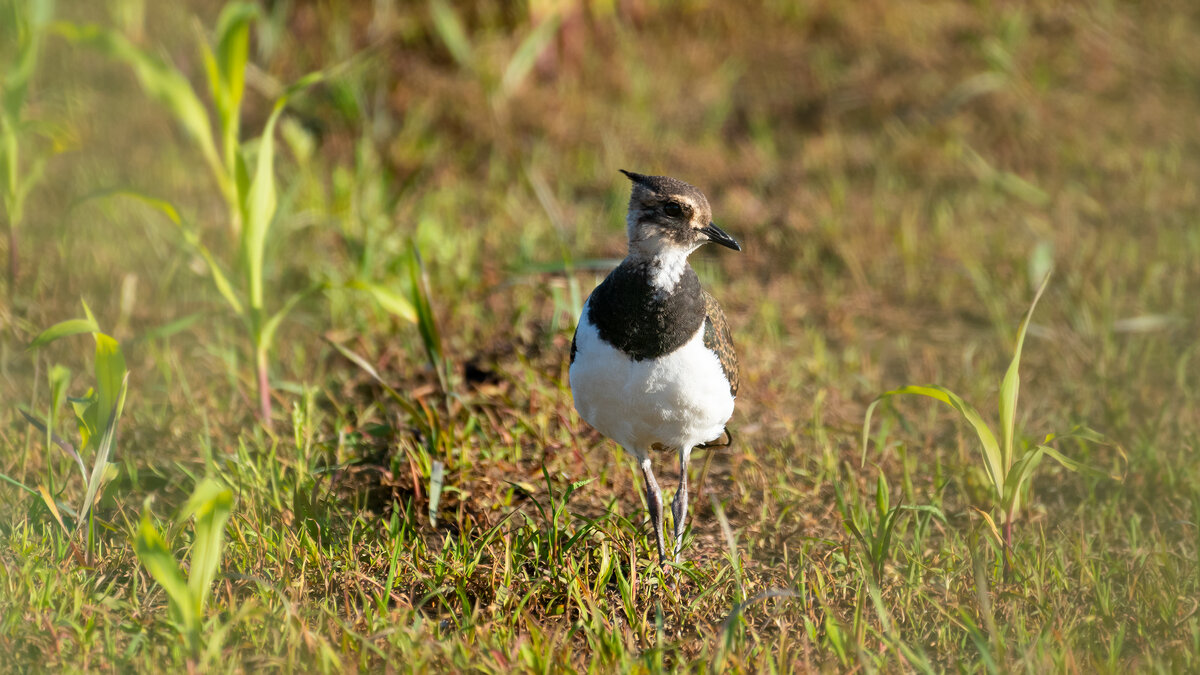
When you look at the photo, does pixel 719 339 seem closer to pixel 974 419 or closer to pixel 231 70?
pixel 974 419

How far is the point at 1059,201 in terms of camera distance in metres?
6.46

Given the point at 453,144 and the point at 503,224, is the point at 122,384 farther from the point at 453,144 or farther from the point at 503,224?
the point at 453,144

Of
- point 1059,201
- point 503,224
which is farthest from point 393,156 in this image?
point 1059,201

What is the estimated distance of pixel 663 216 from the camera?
3.31 meters

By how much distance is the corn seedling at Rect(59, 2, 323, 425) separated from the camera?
4.03 meters

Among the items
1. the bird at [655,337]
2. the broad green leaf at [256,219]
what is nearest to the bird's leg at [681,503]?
the bird at [655,337]

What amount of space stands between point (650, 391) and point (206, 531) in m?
1.33

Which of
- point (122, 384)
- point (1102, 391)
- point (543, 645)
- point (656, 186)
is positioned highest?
point (656, 186)

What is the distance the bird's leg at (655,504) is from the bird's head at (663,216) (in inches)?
30.6

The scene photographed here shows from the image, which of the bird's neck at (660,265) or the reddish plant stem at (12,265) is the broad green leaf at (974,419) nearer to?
the bird's neck at (660,265)

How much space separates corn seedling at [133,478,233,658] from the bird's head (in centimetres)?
143

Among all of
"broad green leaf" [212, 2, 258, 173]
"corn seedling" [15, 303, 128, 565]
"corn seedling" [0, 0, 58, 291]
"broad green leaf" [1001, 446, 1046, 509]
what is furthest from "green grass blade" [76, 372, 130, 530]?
"broad green leaf" [1001, 446, 1046, 509]

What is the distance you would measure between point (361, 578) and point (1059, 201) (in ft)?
16.3

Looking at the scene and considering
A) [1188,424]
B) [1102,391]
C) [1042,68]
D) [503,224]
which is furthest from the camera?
[1042,68]
